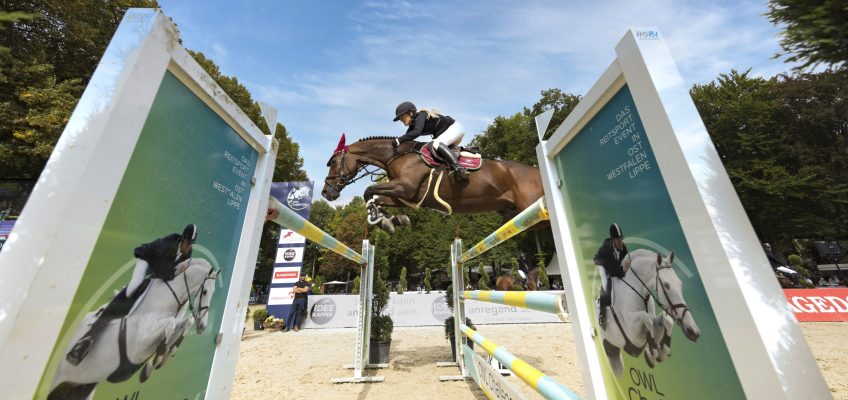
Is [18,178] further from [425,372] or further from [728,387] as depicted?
[728,387]

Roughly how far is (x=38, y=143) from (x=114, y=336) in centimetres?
1010

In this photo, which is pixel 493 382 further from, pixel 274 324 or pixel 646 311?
pixel 274 324

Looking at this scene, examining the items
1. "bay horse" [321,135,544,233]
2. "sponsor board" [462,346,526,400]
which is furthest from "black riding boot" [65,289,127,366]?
"bay horse" [321,135,544,233]

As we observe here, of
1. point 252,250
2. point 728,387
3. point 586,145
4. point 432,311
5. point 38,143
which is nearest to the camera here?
point 728,387

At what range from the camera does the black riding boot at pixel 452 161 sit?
9.54 ft

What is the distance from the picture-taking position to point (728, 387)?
2.19 ft

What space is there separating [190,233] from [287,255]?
32.7 feet

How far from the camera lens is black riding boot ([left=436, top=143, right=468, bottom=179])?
291 cm

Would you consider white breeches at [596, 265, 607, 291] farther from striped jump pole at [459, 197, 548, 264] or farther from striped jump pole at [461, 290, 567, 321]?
striped jump pole at [459, 197, 548, 264]

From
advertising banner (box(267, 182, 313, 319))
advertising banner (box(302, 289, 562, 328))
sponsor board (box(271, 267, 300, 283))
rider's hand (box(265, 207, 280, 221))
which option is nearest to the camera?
rider's hand (box(265, 207, 280, 221))

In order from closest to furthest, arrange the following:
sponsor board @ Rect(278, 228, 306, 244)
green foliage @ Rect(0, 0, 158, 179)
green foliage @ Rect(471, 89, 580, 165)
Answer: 1. green foliage @ Rect(0, 0, 158, 179)
2. sponsor board @ Rect(278, 228, 306, 244)
3. green foliage @ Rect(471, 89, 580, 165)

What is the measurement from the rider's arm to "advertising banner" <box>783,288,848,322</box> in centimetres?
992

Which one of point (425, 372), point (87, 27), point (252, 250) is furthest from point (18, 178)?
point (252, 250)

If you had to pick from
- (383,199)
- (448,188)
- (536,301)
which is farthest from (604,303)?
(383,199)
